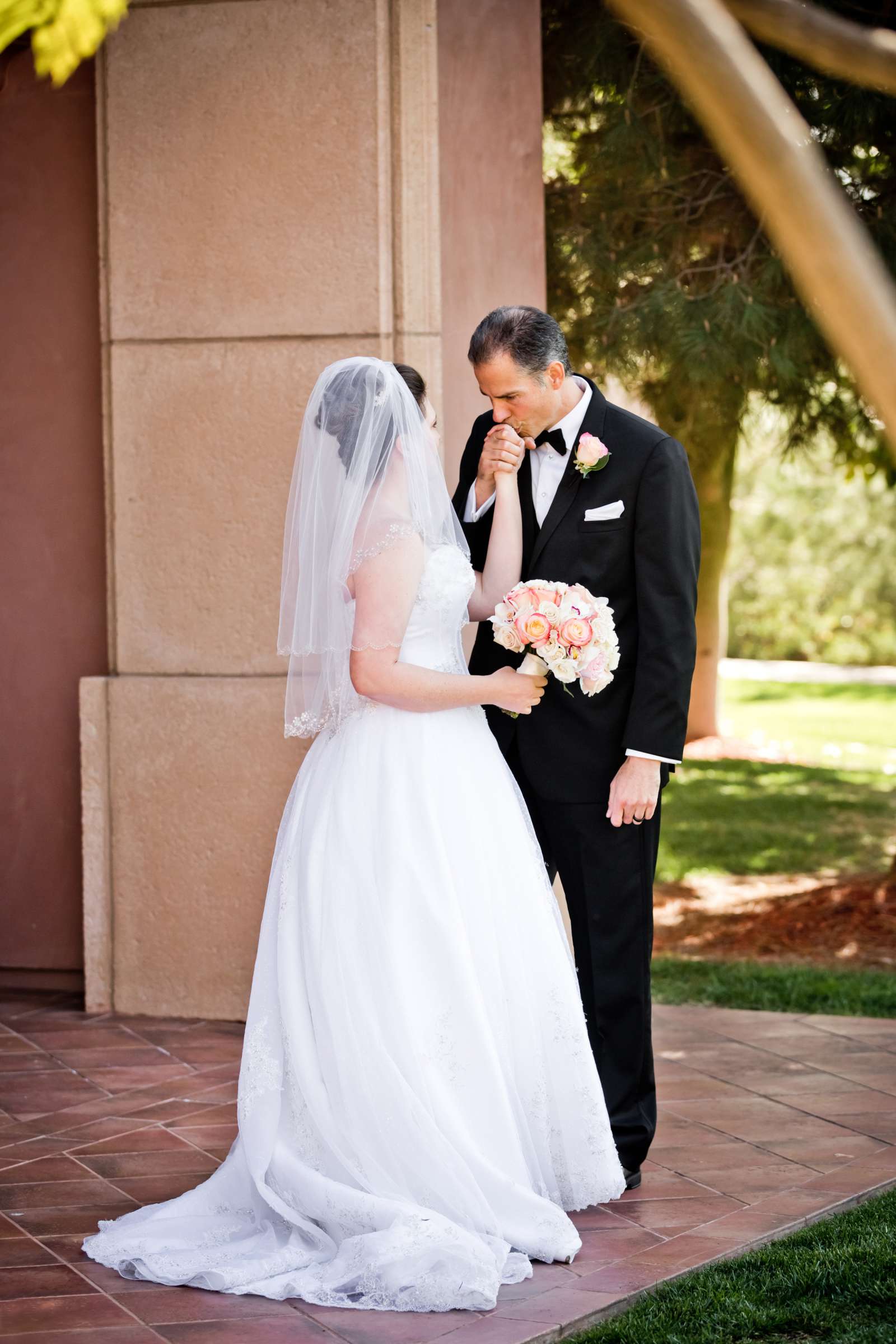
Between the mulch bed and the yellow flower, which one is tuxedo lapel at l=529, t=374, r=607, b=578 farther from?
the mulch bed

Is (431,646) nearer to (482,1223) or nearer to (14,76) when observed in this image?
(482,1223)

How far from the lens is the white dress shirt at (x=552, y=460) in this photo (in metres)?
3.77

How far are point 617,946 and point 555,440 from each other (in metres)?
1.28

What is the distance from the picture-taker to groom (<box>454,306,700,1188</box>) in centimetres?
361

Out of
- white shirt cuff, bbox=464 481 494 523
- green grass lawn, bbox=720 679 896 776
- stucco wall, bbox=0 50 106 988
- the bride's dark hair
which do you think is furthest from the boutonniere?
green grass lawn, bbox=720 679 896 776

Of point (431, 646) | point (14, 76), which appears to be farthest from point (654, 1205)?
point (14, 76)

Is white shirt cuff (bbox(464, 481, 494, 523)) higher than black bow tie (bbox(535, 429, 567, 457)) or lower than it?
lower

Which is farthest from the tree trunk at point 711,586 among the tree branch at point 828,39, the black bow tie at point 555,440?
the tree branch at point 828,39

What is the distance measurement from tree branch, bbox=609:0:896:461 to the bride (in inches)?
78.2

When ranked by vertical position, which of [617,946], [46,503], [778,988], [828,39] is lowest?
[778,988]

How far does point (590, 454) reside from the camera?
359 cm

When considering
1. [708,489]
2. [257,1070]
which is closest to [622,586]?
[257,1070]

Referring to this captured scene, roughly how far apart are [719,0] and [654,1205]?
2775 millimetres

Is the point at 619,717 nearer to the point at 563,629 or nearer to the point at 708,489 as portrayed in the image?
the point at 563,629
